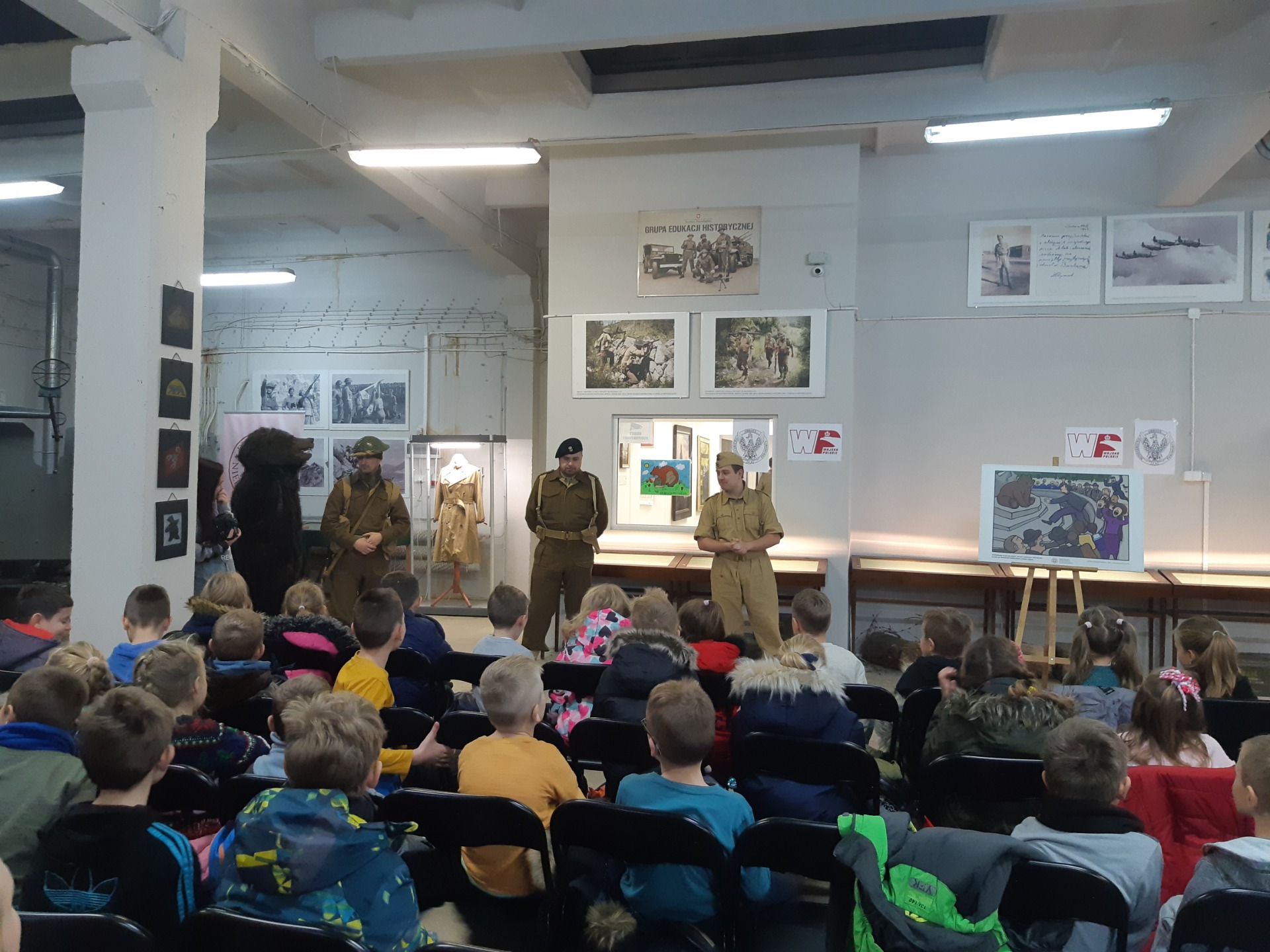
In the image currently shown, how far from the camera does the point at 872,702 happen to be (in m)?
3.18

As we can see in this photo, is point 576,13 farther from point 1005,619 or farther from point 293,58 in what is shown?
point 1005,619

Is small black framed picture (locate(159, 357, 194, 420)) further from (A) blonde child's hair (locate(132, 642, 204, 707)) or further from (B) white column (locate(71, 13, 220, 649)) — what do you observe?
(A) blonde child's hair (locate(132, 642, 204, 707))

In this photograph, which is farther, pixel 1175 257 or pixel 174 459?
pixel 1175 257

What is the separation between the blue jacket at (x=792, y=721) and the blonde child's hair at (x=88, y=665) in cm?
186

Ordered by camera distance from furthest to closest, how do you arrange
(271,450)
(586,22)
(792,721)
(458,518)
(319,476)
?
(319,476), (458,518), (271,450), (586,22), (792,721)

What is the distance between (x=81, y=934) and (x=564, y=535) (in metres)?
4.89

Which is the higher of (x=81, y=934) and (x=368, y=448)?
(x=368, y=448)

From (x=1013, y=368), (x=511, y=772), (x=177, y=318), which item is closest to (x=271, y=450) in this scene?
(x=177, y=318)

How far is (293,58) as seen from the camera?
5.25 m

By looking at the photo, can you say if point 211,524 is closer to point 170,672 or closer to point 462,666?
point 462,666

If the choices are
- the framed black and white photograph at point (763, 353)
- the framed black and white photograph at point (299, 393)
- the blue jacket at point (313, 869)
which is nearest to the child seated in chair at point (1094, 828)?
the blue jacket at point (313, 869)

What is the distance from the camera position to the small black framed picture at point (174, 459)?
165 inches

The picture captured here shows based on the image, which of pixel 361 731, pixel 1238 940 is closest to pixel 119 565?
pixel 361 731

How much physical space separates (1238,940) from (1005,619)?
5.42 meters
